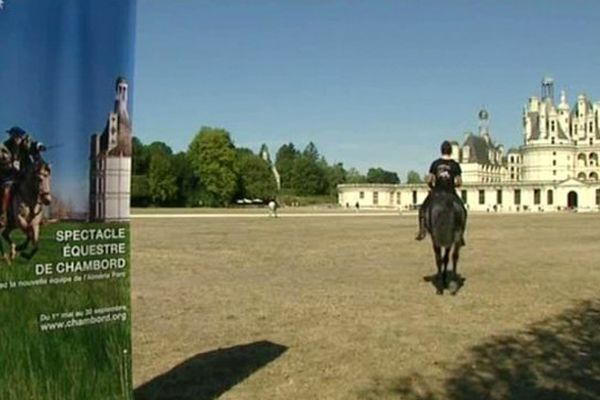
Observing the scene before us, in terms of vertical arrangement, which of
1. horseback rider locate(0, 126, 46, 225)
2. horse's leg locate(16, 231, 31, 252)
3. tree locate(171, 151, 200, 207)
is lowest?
horse's leg locate(16, 231, 31, 252)

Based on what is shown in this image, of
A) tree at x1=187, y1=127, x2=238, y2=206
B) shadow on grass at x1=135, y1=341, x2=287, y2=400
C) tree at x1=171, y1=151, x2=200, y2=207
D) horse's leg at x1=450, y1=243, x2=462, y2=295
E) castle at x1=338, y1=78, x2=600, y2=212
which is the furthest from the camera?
castle at x1=338, y1=78, x2=600, y2=212

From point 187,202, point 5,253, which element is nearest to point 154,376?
point 5,253

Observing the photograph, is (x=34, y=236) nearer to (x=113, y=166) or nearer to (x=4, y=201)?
(x=4, y=201)

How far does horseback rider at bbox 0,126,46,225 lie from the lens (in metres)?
4.04

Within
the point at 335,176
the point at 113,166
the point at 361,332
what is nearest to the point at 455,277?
the point at 361,332

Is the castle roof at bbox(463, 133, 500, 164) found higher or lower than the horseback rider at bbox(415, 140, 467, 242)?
higher

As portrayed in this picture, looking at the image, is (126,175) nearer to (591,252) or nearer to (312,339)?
(312,339)

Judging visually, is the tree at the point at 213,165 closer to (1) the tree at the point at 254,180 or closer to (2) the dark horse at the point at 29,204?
(1) the tree at the point at 254,180

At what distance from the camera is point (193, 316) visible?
1123cm

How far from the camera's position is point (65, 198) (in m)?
4.42

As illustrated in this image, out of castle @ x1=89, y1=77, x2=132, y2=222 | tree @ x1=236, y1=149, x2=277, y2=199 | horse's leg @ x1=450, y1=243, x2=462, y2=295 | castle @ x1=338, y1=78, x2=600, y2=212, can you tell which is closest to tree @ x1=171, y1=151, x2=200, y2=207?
tree @ x1=236, y1=149, x2=277, y2=199

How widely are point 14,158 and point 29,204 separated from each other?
28 centimetres

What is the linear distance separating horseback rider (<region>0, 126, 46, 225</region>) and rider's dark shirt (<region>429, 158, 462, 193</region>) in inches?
421

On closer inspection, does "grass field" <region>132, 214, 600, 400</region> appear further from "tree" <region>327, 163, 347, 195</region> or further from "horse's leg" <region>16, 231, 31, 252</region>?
"tree" <region>327, 163, 347, 195</region>
